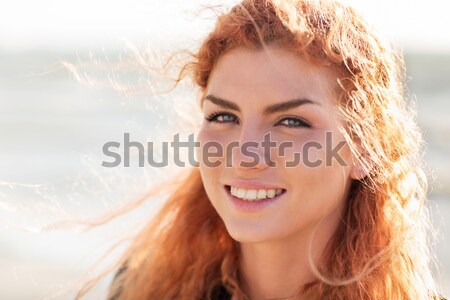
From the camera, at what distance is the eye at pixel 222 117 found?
3.27 m

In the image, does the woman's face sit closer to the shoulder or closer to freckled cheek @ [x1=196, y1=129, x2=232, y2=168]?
freckled cheek @ [x1=196, y1=129, x2=232, y2=168]

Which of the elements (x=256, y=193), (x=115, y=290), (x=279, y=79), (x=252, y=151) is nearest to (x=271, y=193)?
(x=256, y=193)

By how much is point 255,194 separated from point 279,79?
46 centimetres

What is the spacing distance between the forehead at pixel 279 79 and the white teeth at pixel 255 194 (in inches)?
13.9

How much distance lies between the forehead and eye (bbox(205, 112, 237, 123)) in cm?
11

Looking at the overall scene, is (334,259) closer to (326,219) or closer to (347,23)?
(326,219)

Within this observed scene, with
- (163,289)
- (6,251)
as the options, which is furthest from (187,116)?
(6,251)

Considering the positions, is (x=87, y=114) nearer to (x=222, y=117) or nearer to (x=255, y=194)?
(x=222, y=117)

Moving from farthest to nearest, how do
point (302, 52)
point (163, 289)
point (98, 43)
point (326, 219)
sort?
point (98, 43), point (163, 289), point (326, 219), point (302, 52)

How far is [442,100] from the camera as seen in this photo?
10633 mm

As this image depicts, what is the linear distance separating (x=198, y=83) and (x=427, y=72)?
889 cm

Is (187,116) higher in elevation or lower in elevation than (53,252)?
higher

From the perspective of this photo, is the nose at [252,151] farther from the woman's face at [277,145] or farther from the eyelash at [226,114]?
the eyelash at [226,114]

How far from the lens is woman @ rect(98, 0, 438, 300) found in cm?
311
